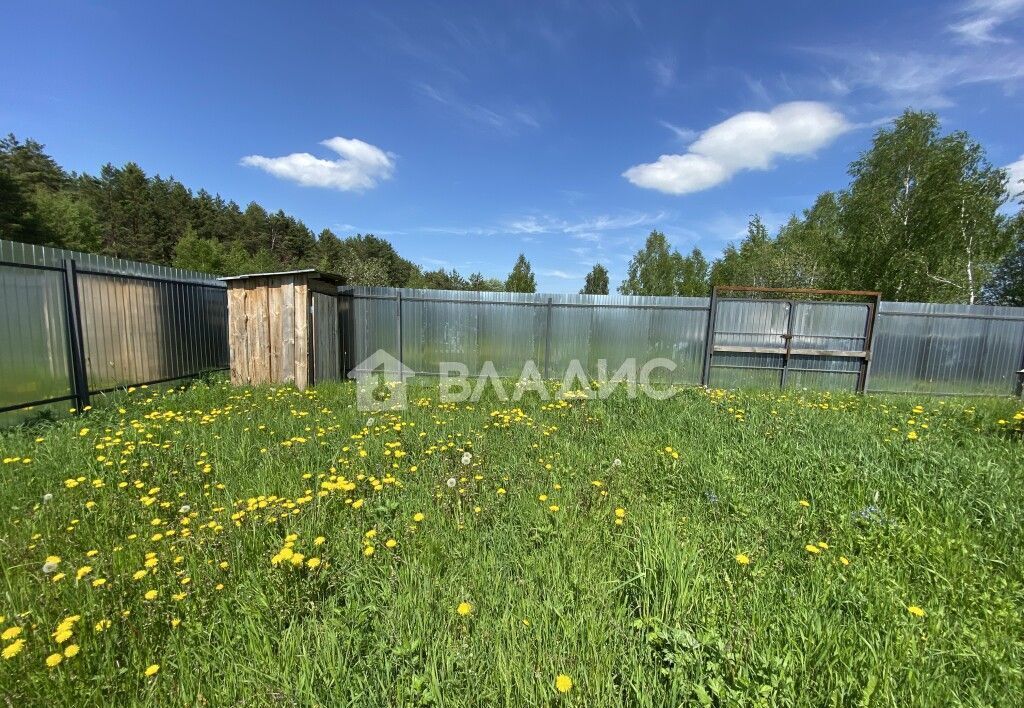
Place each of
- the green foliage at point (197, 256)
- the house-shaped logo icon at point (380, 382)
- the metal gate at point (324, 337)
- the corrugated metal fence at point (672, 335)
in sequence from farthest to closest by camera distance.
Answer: the green foliage at point (197, 256), the corrugated metal fence at point (672, 335), the metal gate at point (324, 337), the house-shaped logo icon at point (380, 382)

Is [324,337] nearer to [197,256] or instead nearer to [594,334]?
[594,334]

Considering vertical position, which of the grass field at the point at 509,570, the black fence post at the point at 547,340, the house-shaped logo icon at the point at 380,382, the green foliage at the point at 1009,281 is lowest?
the house-shaped logo icon at the point at 380,382

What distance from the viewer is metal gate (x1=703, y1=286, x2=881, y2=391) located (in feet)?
25.1

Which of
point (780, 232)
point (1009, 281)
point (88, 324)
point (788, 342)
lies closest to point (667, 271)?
point (780, 232)

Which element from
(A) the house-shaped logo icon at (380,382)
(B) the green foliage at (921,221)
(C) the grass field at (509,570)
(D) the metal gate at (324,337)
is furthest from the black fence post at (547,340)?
(B) the green foliage at (921,221)

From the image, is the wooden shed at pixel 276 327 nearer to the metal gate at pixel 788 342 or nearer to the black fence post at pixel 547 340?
the black fence post at pixel 547 340

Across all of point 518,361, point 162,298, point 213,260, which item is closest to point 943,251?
point 518,361

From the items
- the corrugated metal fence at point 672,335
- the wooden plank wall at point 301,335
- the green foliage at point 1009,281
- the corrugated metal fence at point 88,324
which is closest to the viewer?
the corrugated metal fence at point 88,324

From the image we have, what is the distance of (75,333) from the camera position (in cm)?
473

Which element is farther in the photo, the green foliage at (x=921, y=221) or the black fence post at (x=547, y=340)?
the green foliage at (x=921, y=221)

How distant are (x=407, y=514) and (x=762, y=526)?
2.25 meters

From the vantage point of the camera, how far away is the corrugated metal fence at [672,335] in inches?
300

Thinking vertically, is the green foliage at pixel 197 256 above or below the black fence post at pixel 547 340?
above

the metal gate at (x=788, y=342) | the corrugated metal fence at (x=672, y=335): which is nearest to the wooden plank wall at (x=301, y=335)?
the corrugated metal fence at (x=672, y=335)
